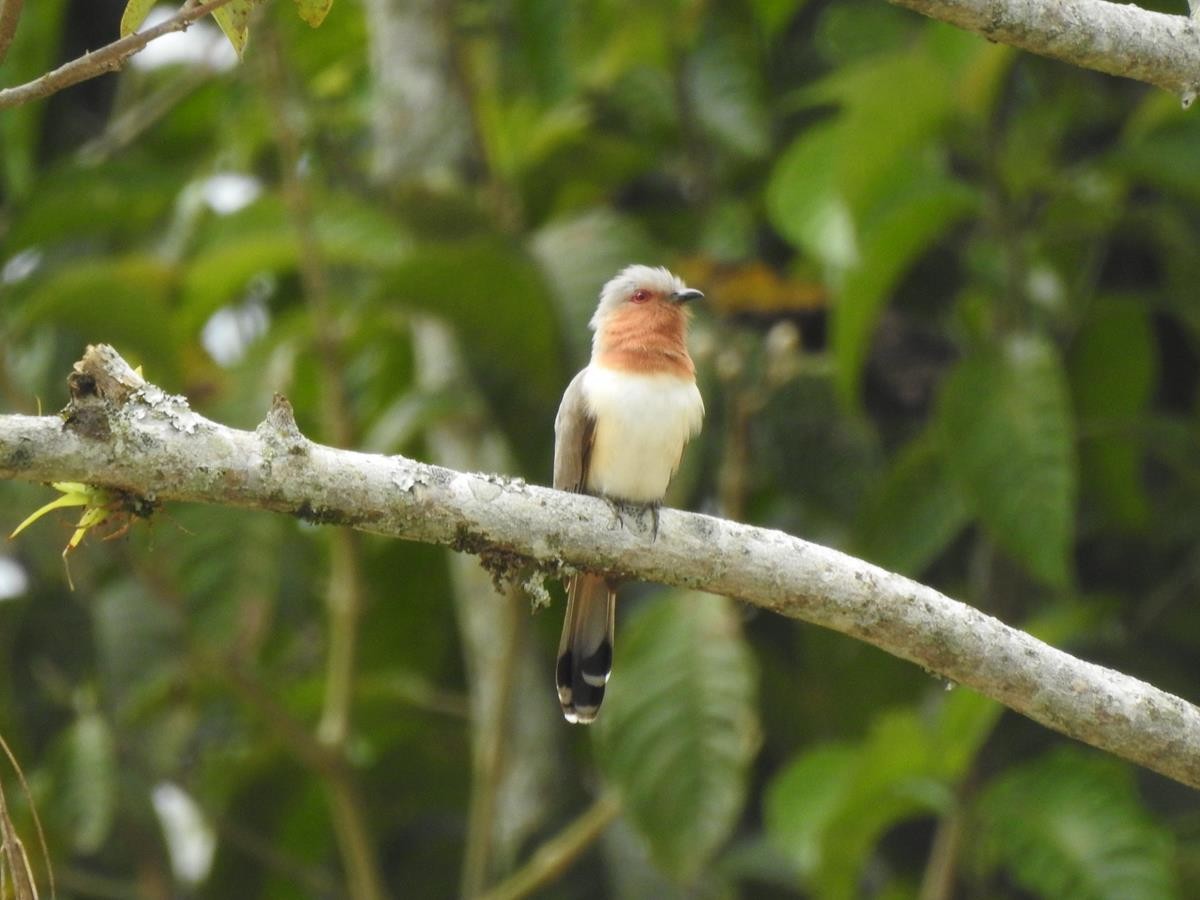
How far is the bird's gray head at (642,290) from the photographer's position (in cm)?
529

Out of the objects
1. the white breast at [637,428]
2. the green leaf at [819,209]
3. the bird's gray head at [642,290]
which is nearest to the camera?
the white breast at [637,428]

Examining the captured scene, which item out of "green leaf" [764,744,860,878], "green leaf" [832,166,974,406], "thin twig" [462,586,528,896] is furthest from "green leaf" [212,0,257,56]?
"green leaf" [764,744,860,878]

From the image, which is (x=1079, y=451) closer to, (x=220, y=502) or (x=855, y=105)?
(x=855, y=105)

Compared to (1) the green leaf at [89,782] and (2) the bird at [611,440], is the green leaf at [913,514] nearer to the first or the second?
(2) the bird at [611,440]

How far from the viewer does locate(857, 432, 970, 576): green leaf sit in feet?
20.8

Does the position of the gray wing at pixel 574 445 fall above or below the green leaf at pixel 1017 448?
above

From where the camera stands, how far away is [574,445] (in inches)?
190

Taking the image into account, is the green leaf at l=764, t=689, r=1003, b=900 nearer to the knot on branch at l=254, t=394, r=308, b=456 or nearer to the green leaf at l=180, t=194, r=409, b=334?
the green leaf at l=180, t=194, r=409, b=334

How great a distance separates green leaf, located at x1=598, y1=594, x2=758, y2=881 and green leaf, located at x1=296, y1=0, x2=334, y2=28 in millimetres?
3188

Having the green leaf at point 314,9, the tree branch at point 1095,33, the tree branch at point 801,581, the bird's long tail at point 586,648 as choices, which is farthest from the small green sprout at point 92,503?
the bird's long tail at point 586,648

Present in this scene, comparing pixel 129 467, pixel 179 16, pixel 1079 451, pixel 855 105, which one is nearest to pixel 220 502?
pixel 129 467

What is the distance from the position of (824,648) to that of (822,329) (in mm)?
1608

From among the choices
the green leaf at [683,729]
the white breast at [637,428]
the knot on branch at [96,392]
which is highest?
the knot on branch at [96,392]

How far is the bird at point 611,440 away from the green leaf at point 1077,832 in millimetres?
1856
